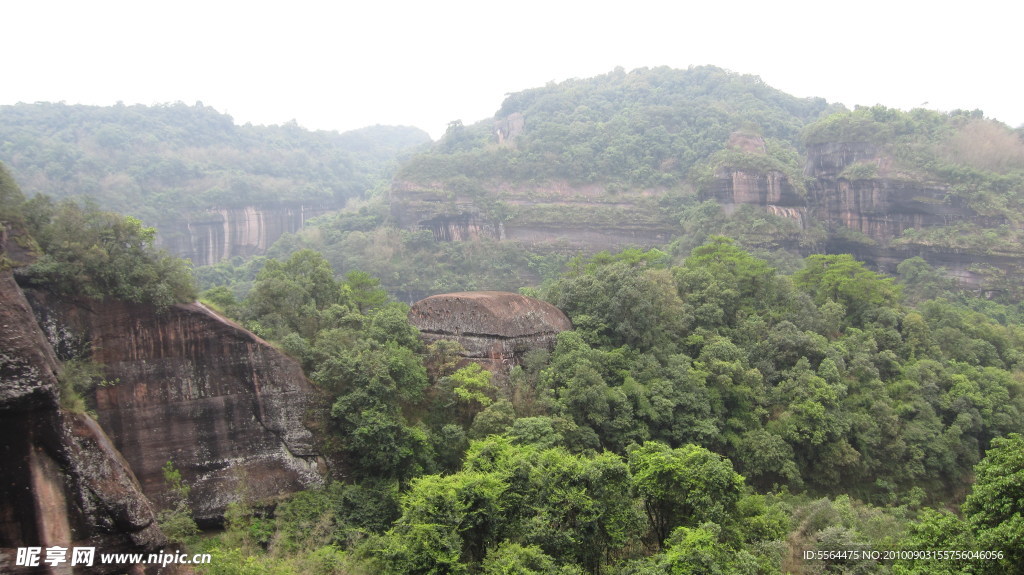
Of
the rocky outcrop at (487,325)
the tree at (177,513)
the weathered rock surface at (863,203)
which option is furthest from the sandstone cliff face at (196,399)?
the weathered rock surface at (863,203)

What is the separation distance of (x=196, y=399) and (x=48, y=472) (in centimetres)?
369

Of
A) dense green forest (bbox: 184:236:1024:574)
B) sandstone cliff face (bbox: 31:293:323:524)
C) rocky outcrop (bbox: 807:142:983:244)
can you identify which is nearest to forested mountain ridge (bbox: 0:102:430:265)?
dense green forest (bbox: 184:236:1024:574)

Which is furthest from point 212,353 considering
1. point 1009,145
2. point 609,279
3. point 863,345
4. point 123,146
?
point 123,146

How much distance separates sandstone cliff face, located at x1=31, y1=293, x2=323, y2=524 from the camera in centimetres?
1374

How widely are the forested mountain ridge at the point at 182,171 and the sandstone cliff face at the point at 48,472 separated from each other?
2043 inches

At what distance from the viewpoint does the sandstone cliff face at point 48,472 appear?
34.3 feet

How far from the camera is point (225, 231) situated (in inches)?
2525

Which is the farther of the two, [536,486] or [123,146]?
[123,146]

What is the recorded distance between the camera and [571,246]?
5431cm

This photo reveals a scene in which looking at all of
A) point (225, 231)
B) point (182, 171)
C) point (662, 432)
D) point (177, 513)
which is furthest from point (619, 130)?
point (177, 513)

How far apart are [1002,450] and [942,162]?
45.1m

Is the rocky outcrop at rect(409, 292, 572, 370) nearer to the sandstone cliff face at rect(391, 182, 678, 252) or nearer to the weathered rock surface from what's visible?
the weathered rock surface

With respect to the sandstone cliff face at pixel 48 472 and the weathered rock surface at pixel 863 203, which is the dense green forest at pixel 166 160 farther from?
the weathered rock surface at pixel 863 203

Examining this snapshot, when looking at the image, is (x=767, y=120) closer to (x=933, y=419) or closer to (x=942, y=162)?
(x=942, y=162)
